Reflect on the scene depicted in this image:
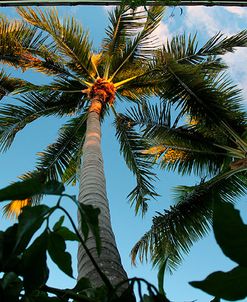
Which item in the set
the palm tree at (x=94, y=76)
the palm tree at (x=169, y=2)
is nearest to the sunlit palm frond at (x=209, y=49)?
the palm tree at (x=94, y=76)

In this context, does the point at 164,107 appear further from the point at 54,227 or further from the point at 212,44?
the point at 54,227

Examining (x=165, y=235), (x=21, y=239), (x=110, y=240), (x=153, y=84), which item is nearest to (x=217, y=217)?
(x=21, y=239)

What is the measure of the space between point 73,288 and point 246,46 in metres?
8.91

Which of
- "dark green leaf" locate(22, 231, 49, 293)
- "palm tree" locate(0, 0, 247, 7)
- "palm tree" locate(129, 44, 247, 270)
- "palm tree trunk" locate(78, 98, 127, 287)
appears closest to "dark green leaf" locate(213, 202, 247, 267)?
"dark green leaf" locate(22, 231, 49, 293)

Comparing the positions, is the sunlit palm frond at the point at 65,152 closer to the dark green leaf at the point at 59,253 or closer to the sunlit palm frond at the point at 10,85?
the sunlit palm frond at the point at 10,85

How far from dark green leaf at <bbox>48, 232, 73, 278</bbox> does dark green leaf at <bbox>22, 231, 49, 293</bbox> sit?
0.09m

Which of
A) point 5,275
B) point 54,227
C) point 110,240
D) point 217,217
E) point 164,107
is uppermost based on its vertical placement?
point 164,107

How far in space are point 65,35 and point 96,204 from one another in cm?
591

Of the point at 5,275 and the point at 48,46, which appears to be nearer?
the point at 5,275

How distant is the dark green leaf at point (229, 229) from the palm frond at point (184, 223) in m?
7.03

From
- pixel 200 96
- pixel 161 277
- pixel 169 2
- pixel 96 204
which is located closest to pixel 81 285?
pixel 161 277

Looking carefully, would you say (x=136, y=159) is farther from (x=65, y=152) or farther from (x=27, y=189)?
(x=27, y=189)

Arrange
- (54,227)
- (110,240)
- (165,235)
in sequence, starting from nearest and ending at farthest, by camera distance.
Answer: (54,227) < (110,240) < (165,235)

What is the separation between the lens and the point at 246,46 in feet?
29.3
